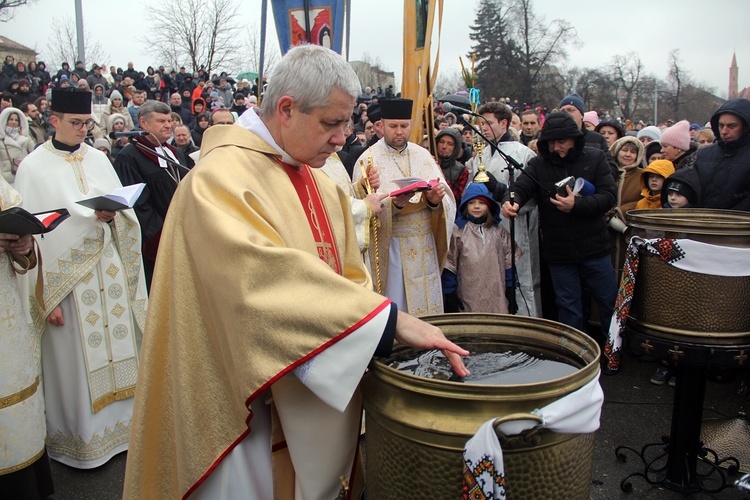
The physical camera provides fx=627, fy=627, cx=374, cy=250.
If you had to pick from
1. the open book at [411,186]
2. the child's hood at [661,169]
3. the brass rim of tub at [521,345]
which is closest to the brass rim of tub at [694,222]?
the brass rim of tub at [521,345]

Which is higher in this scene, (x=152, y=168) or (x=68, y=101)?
(x=68, y=101)

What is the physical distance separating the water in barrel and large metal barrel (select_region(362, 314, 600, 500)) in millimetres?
170

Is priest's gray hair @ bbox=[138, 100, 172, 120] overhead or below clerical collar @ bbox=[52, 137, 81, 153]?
overhead

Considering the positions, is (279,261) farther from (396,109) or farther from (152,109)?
(152,109)

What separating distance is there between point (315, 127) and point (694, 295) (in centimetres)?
190

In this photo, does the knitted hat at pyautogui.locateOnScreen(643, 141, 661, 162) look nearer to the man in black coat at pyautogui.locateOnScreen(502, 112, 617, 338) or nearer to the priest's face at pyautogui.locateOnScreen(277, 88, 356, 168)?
the man in black coat at pyautogui.locateOnScreen(502, 112, 617, 338)

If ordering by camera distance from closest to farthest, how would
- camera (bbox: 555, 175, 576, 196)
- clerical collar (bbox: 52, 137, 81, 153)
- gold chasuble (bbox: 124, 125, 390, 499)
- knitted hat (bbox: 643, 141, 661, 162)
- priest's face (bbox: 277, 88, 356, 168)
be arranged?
1. gold chasuble (bbox: 124, 125, 390, 499)
2. priest's face (bbox: 277, 88, 356, 168)
3. clerical collar (bbox: 52, 137, 81, 153)
4. camera (bbox: 555, 175, 576, 196)
5. knitted hat (bbox: 643, 141, 661, 162)

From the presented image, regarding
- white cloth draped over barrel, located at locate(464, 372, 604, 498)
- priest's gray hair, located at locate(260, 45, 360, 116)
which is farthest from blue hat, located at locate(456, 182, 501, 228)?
white cloth draped over barrel, located at locate(464, 372, 604, 498)

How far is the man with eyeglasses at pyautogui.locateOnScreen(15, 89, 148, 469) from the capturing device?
162 inches

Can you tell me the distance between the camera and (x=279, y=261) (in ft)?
5.43

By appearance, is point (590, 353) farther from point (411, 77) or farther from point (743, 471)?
point (411, 77)

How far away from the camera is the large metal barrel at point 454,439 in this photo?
1491 millimetres

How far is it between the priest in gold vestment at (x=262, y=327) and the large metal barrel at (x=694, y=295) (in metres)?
1.56

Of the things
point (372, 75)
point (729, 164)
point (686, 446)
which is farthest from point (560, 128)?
point (372, 75)
